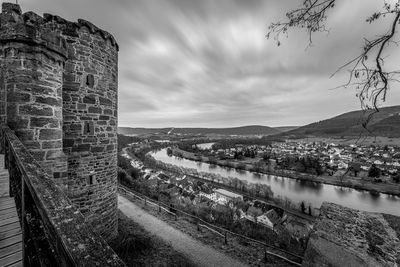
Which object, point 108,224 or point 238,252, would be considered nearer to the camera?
point 108,224

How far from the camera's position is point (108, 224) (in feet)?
21.1

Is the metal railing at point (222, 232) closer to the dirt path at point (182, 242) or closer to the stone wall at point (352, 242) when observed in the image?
the dirt path at point (182, 242)

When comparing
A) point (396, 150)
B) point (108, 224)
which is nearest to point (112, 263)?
point (108, 224)

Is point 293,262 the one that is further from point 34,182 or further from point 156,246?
point 34,182

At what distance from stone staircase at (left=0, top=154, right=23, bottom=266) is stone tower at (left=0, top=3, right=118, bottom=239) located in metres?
1.23

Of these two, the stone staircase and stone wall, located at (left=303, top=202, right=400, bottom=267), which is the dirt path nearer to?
stone wall, located at (left=303, top=202, right=400, bottom=267)

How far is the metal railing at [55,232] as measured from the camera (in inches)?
32.6

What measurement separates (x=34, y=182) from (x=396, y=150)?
77895 millimetres

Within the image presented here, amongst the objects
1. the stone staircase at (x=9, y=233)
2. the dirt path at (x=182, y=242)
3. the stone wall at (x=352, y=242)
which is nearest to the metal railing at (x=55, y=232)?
the stone staircase at (x=9, y=233)

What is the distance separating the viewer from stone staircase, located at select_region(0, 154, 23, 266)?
1681 millimetres

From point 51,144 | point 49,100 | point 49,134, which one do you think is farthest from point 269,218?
point 49,100

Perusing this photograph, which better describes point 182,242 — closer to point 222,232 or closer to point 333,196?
point 222,232

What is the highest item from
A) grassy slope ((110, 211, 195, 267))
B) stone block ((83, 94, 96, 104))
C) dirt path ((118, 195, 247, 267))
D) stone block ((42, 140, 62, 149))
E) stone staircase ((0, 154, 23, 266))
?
stone block ((83, 94, 96, 104))

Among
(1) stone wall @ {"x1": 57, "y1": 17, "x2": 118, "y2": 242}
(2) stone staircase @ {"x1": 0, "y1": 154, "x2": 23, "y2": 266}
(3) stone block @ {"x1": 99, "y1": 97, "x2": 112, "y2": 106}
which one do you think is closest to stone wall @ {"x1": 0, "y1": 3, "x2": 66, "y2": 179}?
(2) stone staircase @ {"x1": 0, "y1": 154, "x2": 23, "y2": 266}
